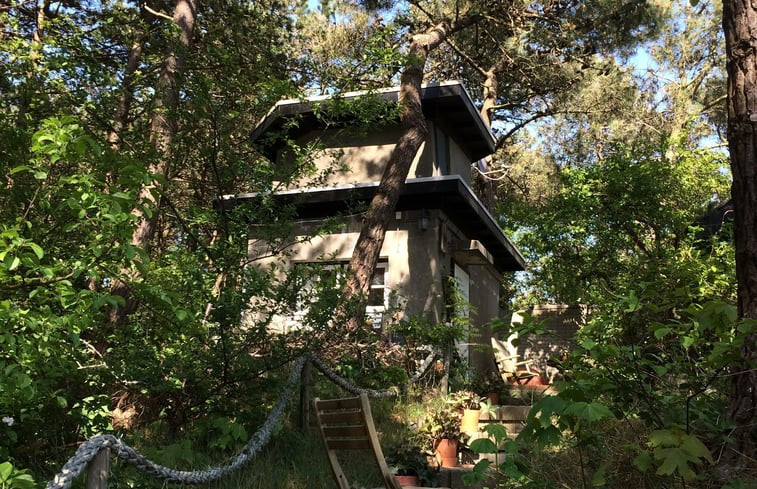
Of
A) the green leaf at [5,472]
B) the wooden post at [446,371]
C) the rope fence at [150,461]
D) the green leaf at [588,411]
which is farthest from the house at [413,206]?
the green leaf at [5,472]

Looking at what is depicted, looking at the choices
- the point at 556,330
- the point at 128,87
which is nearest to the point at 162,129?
the point at 128,87

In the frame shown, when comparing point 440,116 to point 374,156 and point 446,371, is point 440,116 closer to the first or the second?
point 374,156

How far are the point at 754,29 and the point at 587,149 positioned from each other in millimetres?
20834

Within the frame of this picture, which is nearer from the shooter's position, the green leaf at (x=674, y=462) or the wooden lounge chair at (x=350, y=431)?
the green leaf at (x=674, y=462)

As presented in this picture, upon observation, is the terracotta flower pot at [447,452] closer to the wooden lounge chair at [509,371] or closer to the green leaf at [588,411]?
the green leaf at [588,411]

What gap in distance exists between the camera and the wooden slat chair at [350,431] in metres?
3.54

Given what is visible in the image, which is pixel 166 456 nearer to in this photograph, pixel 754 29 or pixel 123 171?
pixel 123 171

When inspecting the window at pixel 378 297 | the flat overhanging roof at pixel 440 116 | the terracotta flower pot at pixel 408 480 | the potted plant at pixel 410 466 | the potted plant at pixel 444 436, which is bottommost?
the terracotta flower pot at pixel 408 480

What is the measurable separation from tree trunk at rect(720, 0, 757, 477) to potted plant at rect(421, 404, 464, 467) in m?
3.02

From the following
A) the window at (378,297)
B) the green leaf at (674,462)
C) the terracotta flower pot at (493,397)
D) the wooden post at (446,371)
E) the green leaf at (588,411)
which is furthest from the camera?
the window at (378,297)

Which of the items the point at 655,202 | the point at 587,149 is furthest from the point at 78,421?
the point at 587,149

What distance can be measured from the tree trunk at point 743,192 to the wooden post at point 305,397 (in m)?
3.49

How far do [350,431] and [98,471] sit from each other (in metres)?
1.61

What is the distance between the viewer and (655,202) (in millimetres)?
11773
